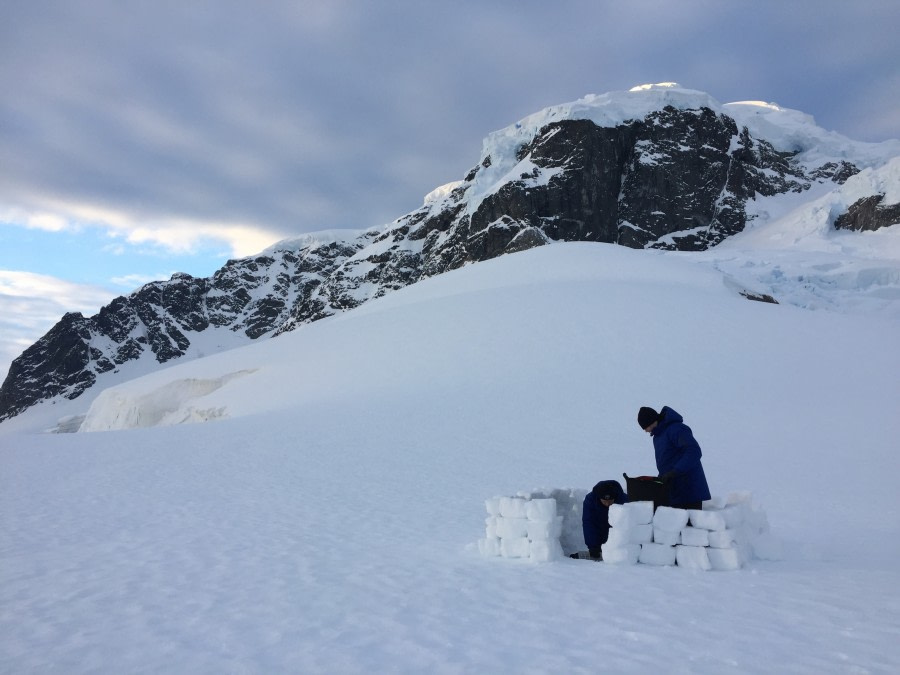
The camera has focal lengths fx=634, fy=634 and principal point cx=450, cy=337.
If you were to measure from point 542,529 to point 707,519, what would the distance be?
1.72 meters

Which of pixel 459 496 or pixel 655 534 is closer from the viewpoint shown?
pixel 655 534

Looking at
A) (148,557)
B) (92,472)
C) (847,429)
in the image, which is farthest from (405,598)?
(847,429)

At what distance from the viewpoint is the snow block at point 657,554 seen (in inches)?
267

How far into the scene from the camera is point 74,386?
147625 mm

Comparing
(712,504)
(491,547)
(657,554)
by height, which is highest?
(712,504)

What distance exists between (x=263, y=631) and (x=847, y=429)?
621 inches

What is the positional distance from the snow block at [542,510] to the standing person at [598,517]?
1.70 feet

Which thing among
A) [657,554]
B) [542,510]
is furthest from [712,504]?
[542,510]

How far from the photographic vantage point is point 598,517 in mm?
7289

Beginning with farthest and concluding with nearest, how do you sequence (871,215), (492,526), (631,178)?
(631,178) < (871,215) < (492,526)

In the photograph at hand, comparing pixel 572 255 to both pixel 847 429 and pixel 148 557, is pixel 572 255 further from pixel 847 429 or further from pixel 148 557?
pixel 148 557

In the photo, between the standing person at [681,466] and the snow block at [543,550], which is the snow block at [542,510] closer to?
the snow block at [543,550]

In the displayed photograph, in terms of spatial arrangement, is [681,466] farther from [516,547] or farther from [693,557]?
[516,547]

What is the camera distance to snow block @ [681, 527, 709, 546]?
662 cm
